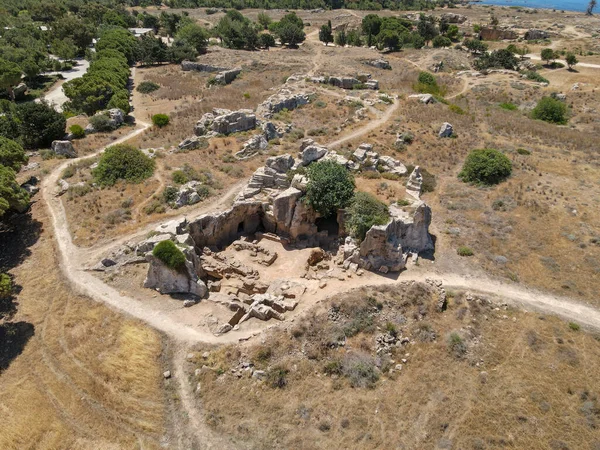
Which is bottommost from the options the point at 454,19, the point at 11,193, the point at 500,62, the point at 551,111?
the point at 551,111

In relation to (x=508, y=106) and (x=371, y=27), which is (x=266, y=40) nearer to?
(x=371, y=27)

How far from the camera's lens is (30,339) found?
2536cm

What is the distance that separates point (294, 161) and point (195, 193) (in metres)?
10.5

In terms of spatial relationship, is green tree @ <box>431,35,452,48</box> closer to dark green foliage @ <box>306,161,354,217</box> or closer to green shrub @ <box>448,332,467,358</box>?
dark green foliage @ <box>306,161,354,217</box>

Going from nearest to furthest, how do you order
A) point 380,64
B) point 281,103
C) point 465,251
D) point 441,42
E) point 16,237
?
point 465,251 < point 16,237 < point 281,103 < point 380,64 < point 441,42

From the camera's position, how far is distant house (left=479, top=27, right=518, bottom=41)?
11884 cm

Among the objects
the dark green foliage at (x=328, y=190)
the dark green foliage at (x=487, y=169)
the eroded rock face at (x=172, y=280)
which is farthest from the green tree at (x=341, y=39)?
the eroded rock face at (x=172, y=280)

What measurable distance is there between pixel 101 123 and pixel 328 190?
3922cm

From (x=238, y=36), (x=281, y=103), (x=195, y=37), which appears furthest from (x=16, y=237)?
(x=238, y=36)

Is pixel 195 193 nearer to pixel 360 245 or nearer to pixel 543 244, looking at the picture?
pixel 360 245

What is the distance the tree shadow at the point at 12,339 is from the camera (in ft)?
79.8

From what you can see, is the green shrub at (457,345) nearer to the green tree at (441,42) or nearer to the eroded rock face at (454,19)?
the green tree at (441,42)

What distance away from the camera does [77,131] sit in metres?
53.0

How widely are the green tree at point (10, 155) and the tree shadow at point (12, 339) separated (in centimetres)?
1958
